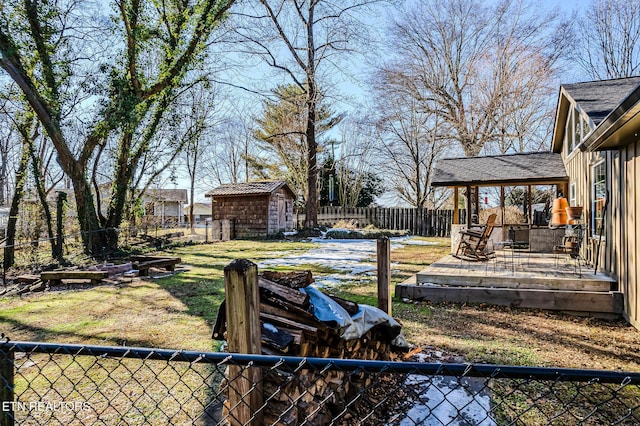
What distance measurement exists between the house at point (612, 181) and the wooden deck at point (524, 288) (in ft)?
0.84

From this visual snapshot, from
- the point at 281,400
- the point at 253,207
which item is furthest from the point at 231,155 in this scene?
the point at 281,400

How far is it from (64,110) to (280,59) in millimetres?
9672

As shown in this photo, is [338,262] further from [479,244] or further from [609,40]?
[609,40]

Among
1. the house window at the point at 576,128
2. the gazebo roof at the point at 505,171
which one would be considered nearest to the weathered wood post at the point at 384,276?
the house window at the point at 576,128

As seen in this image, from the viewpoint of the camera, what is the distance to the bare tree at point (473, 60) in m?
18.7

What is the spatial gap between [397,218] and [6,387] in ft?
68.1

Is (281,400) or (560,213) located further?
(560,213)

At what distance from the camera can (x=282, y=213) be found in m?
20.7

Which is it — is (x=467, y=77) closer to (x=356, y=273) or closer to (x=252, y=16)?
(x=252, y=16)

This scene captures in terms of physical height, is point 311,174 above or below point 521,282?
above

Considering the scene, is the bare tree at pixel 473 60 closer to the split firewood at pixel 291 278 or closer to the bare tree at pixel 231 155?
the bare tree at pixel 231 155

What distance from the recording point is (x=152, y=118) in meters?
13.6

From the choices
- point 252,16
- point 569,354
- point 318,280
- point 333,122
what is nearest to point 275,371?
point 569,354

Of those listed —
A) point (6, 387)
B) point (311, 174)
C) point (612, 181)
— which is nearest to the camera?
point (6, 387)
